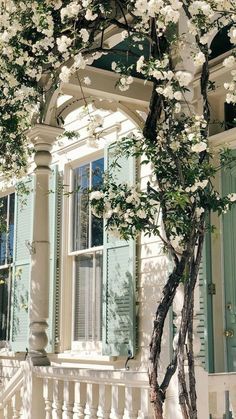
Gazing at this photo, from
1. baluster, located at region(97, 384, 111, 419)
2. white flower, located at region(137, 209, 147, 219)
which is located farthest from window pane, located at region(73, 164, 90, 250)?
white flower, located at region(137, 209, 147, 219)

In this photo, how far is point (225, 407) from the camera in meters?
3.89

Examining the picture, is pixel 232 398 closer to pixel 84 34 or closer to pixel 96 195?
pixel 96 195

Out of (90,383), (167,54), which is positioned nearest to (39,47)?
(167,54)

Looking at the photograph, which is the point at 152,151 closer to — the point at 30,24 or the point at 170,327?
the point at 30,24

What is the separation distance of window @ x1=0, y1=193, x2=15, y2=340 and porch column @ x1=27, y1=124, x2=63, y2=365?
320 centimetres

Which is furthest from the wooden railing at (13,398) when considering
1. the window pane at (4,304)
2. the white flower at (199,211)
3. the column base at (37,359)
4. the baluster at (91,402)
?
the window pane at (4,304)

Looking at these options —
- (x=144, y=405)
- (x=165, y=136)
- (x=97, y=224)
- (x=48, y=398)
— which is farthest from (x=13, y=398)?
(x=165, y=136)

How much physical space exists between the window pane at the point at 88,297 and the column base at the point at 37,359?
1.95m

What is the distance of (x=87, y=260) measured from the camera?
24.7 feet

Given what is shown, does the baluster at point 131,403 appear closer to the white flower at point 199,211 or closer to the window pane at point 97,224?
the white flower at point 199,211

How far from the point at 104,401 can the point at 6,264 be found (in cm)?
498

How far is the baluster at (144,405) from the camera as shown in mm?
3863

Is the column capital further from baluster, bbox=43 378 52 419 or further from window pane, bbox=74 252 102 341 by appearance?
baluster, bbox=43 378 52 419

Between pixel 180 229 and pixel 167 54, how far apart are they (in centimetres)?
94
